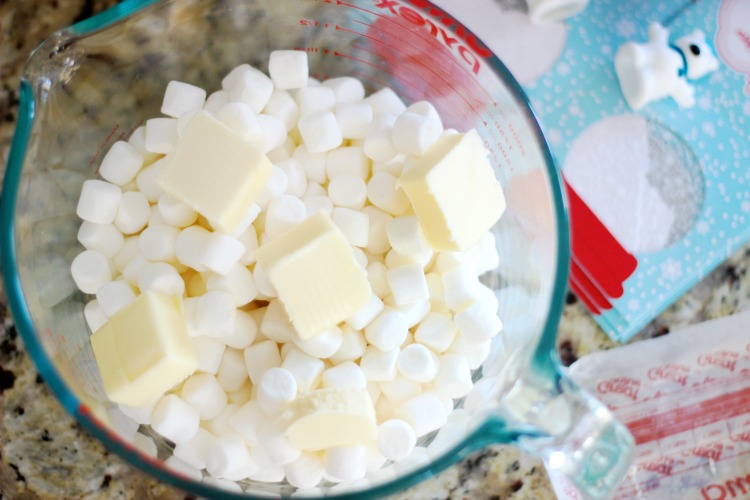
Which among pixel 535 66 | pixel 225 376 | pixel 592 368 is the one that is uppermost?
pixel 535 66

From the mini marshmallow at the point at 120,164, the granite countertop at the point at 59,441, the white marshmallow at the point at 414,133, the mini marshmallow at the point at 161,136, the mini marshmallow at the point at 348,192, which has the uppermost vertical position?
the white marshmallow at the point at 414,133

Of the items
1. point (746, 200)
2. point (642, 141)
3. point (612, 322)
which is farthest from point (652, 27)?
point (612, 322)

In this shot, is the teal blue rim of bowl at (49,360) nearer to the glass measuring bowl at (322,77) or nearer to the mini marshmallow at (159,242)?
the glass measuring bowl at (322,77)

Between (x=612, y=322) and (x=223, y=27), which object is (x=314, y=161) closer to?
(x=223, y=27)

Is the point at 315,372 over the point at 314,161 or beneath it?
beneath

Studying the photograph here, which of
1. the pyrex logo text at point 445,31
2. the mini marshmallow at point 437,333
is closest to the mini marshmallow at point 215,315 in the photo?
the mini marshmallow at point 437,333

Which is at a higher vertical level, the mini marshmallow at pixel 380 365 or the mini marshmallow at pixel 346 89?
the mini marshmallow at pixel 346 89

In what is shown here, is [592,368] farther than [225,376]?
Yes
